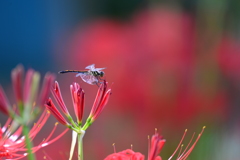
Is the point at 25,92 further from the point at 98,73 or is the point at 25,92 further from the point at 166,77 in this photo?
the point at 166,77

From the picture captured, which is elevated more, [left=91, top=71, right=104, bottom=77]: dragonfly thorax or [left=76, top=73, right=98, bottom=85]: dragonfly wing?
[left=91, top=71, right=104, bottom=77]: dragonfly thorax

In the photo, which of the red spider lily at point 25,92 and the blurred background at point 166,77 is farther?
the blurred background at point 166,77

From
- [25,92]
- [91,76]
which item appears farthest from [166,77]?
[25,92]

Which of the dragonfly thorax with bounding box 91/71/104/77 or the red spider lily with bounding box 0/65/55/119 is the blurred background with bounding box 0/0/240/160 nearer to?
the dragonfly thorax with bounding box 91/71/104/77

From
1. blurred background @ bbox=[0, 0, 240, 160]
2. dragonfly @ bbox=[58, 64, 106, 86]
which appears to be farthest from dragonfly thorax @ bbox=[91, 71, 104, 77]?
blurred background @ bbox=[0, 0, 240, 160]

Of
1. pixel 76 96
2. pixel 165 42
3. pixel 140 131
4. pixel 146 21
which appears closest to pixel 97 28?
pixel 146 21

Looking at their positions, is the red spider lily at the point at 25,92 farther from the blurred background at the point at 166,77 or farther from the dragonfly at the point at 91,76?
the blurred background at the point at 166,77

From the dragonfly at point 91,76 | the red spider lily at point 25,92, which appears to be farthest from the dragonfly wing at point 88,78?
the red spider lily at point 25,92

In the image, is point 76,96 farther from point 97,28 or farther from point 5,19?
point 5,19
